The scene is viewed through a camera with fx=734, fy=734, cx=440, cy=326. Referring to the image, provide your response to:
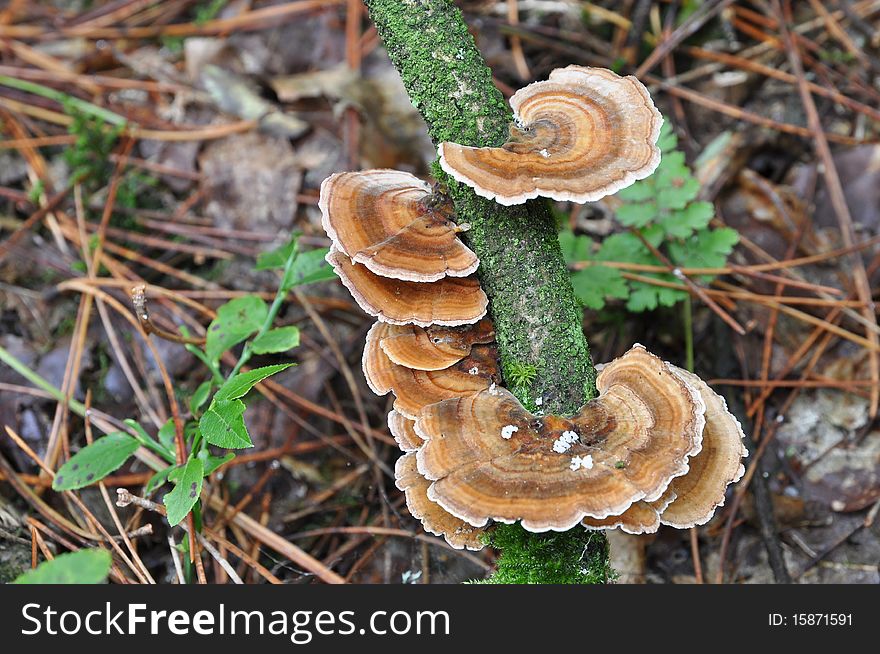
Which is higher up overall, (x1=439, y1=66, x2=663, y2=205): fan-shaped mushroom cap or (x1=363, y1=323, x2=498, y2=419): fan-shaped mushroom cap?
(x1=439, y1=66, x2=663, y2=205): fan-shaped mushroom cap

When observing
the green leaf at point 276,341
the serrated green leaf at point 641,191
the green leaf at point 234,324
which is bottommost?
the green leaf at point 276,341

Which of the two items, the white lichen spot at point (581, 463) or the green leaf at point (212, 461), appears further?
the green leaf at point (212, 461)

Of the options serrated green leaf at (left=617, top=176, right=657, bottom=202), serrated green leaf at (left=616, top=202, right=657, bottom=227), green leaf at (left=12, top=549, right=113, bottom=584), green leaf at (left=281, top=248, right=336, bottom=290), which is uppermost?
serrated green leaf at (left=617, top=176, right=657, bottom=202)

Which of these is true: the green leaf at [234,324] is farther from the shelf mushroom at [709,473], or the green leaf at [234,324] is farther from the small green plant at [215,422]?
the shelf mushroom at [709,473]

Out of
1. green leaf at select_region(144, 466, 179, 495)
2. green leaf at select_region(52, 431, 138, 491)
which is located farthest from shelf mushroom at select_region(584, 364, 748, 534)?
green leaf at select_region(52, 431, 138, 491)

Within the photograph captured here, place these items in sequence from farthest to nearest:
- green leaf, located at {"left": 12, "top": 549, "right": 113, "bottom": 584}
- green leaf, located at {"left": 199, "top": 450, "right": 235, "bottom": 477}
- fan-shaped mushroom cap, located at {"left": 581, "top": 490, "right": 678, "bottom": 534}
Result: green leaf, located at {"left": 199, "top": 450, "right": 235, "bottom": 477}, fan-shaped mushroom cap, located at {"left": 581, "top": 490, "right": 678, "bottom": 534}, green leaf, located at {"left": 12, "top": 549, "right": 113, "bottom": 584}

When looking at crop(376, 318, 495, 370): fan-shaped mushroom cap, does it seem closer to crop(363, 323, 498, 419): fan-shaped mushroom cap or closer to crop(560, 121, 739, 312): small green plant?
crop(363, 323, 498, 419): fan-shaped mushroom cap

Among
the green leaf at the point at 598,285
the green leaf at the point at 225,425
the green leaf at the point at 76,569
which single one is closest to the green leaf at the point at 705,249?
the green leaf at the point at 598,285

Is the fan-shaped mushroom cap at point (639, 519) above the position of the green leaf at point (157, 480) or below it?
below
